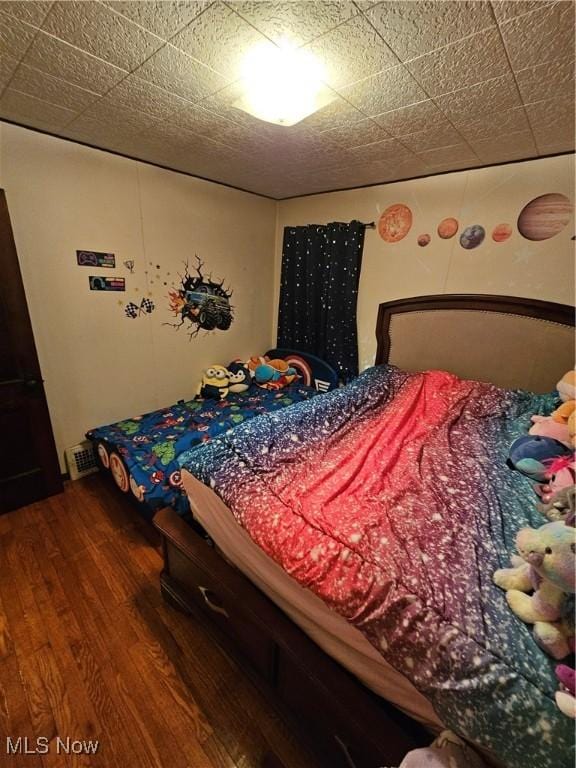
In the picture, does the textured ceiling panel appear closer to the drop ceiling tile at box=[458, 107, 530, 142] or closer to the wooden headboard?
the drop ceiling tile at box=[458, 107, 530, 142]

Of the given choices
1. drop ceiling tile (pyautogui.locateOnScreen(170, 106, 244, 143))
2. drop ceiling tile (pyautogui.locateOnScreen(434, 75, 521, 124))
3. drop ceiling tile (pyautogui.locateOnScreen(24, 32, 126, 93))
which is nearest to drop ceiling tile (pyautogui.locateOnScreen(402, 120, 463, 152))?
drop ceiling tile (pyautogui.locateOnScreen(434, 75, 521, 124))

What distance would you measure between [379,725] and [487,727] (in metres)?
0.32


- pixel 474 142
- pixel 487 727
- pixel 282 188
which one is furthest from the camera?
pixel 282 188

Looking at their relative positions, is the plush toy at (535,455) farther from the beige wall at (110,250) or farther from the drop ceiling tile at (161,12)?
the beige wall at (110,250)

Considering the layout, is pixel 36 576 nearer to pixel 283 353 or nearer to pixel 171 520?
pixel 171 520

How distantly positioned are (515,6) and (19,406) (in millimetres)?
2918

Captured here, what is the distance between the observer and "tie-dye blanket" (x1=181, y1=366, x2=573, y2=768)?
26.6 inches

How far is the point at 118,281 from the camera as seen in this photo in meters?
2.40

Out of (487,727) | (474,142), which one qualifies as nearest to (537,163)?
(474,142)

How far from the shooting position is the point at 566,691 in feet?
2.09

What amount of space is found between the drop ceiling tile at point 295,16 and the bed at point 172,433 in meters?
1.97

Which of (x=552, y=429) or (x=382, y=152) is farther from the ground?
(x=382, y=152)

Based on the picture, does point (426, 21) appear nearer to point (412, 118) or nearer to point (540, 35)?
point (540, 35)

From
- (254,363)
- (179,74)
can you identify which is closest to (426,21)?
(179,74)
